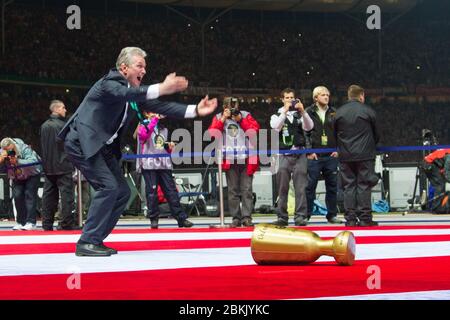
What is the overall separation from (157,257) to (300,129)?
20.4 ft

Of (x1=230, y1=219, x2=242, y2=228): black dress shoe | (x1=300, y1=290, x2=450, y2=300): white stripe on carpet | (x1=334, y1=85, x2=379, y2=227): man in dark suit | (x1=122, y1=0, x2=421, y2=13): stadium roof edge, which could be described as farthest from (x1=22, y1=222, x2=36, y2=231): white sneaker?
(x1=122, y1=0, x2=421, y2=13): stadium roof edge

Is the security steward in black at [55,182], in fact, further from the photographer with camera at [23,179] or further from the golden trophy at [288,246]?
the golden trophy at [288,246]

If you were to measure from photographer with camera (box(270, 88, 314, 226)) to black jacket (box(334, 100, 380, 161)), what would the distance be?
0.54 m

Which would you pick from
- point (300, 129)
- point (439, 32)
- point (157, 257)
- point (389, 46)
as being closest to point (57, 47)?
point (389, 46)

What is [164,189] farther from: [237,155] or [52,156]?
[52,156]

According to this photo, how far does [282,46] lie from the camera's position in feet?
138

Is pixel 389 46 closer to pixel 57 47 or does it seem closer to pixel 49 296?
pixel 57 47

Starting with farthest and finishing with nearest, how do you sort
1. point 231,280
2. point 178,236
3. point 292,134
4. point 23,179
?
point 23,179 < point 292,134 < point 178,236 < point 231,280

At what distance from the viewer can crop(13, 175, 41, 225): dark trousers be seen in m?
14.5

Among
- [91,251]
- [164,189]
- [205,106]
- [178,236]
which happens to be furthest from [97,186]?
[164,189]

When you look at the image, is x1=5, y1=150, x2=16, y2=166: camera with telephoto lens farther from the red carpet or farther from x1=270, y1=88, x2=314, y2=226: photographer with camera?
the red carpet

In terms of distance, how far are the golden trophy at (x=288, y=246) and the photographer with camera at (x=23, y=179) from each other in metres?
8.70

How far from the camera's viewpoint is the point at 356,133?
12578 millimetres

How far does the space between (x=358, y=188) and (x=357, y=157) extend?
423 millimetres
